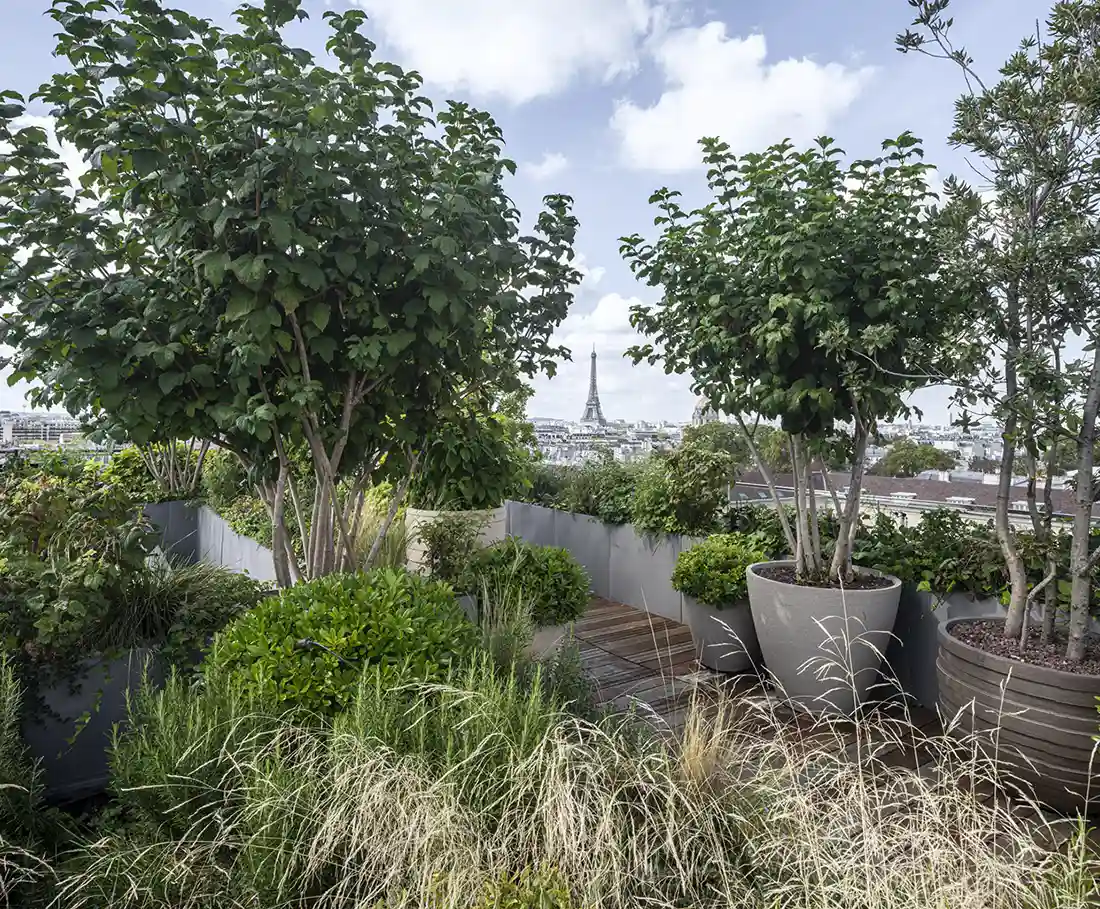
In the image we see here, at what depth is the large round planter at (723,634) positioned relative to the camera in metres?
3.96

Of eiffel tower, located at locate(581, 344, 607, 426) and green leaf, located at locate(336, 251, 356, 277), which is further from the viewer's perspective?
eiffel tower, located at locate(581, 344, 607, 426)

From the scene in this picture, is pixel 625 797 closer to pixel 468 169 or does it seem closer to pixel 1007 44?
A: pixel 468 169

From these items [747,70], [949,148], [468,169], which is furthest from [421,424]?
[747,70]

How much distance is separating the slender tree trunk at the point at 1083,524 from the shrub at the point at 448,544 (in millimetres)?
2665

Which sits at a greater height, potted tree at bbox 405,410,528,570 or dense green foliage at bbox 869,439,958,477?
dense green foliage at bbox 869,439,958,477

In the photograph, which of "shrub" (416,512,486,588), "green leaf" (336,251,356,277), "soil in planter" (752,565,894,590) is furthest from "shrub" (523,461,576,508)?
"green leaf" (336,251,356,277)

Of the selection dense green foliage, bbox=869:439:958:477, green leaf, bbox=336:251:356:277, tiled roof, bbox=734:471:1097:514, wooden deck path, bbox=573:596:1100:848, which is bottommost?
wooden deck path, bbox=573:596:1100:848

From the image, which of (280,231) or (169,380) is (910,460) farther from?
(169,380)

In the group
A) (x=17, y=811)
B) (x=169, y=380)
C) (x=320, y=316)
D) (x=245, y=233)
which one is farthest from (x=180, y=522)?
(x=17, y=811)

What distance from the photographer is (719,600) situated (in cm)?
389

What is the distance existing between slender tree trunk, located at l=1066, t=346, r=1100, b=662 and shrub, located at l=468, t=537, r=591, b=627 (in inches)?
80.4

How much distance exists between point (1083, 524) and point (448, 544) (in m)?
2.95

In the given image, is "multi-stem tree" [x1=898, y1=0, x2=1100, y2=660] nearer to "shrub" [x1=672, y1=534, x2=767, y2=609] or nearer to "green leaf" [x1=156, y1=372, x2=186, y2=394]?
"shrub" [x1=672, y1=534, x2=767, y2=609]

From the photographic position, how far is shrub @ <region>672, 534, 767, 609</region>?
388cm
